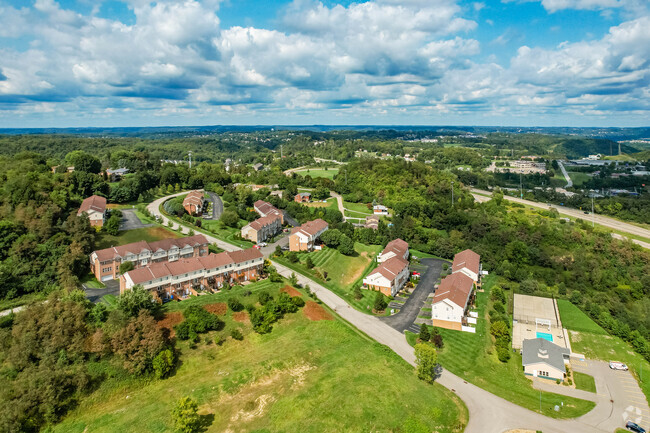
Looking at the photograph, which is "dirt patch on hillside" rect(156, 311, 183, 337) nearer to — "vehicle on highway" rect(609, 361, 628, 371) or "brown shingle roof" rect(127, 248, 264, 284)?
"brown shingle roof" rect(127, 248, 264, 284)

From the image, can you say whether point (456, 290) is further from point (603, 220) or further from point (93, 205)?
point (603, 220)

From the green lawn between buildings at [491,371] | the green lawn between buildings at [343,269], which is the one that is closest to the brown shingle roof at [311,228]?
the green lawn between buildings at [343,269]

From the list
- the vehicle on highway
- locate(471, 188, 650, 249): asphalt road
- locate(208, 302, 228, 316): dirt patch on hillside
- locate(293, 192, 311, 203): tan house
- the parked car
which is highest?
locate(293, 192, 311, 203): tan house

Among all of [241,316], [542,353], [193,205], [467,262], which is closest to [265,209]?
[193,205]

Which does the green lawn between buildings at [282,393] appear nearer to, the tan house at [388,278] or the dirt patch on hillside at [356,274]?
the tan house at [388,278]

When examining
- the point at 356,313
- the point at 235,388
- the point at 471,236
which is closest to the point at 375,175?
the point at 471,236

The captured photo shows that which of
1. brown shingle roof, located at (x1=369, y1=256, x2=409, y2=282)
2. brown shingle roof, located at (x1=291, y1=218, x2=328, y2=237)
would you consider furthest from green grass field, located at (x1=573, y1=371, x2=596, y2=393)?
brown shingle roof, located at (x1=291, y1=218, x2=328, y2=237)
